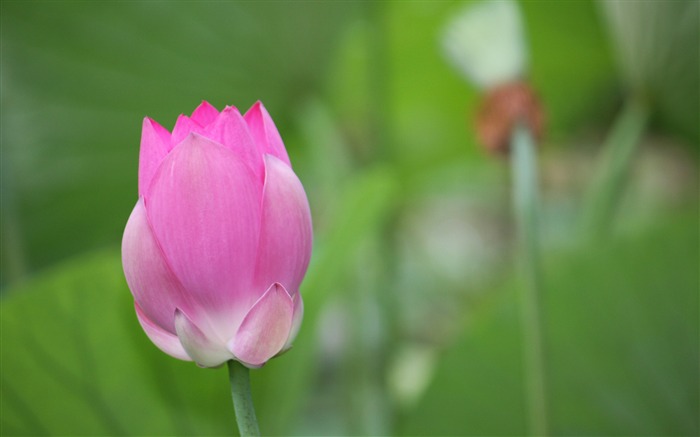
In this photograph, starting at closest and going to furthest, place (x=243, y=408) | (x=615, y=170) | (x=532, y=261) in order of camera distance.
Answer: (x=243, y=408) → (x=532, y=261) → (x=615, y=170)

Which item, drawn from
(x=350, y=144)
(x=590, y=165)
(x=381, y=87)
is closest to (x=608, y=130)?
(x=590, y=165)

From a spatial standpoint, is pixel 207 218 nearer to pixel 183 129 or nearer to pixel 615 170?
pixel 183 129

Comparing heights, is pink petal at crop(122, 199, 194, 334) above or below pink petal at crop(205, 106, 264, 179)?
below

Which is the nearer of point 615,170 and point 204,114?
point 204,114

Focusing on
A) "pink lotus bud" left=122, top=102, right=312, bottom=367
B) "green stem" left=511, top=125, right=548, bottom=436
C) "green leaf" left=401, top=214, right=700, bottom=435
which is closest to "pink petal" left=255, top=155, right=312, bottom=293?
"pink lotus bud" left=122, top=102, right=312, bottom=367

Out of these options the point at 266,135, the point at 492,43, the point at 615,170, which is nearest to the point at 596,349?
the point at 615,170

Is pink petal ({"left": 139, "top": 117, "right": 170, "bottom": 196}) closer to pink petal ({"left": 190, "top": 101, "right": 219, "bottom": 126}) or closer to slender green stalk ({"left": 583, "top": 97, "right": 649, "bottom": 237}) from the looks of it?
pink petal ({"left": 190, "top": 101, "right": 219, "bottom": 126})
